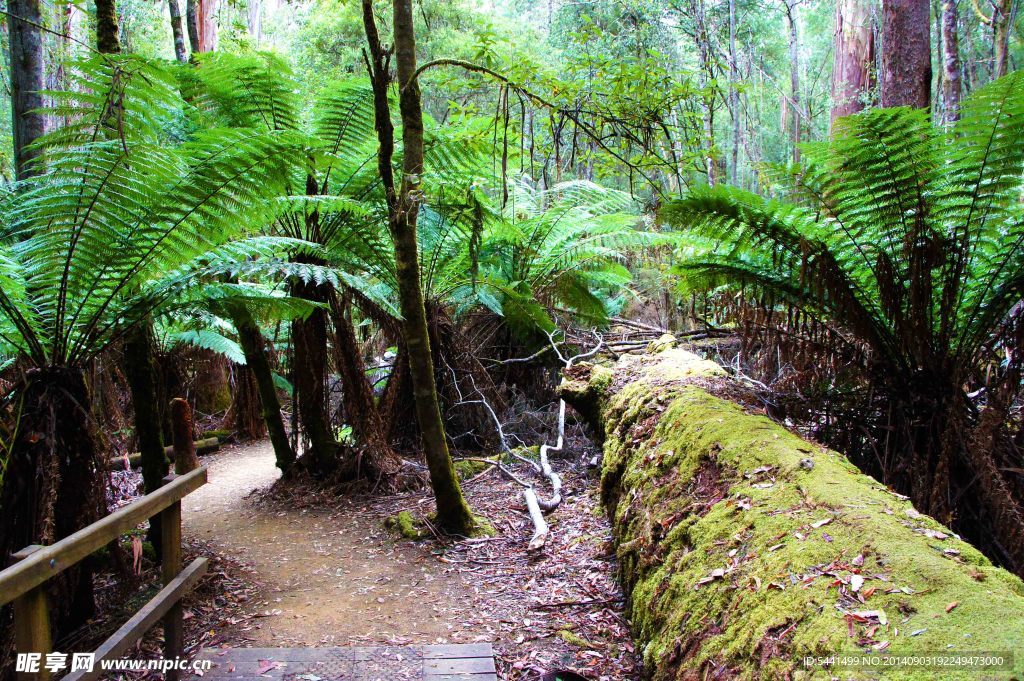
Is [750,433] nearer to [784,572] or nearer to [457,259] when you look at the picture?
[784,572]

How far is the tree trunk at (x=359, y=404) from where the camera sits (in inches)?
197

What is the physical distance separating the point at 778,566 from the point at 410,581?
2.39 m

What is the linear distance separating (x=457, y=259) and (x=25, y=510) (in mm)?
4128

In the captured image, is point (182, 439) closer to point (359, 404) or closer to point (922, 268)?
point (359, 404)

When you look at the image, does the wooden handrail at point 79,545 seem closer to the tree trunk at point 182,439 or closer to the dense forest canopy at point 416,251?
the dense forest canopy at point 416,251

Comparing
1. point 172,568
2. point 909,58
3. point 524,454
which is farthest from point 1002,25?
point 172,568

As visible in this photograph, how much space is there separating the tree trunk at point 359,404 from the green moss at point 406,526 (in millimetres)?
684

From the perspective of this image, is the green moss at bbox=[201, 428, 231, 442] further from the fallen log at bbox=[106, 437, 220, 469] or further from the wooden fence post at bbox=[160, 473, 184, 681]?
the wooden fence post at bbox=[160, 473, 184, 681]

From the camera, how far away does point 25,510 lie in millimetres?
2721

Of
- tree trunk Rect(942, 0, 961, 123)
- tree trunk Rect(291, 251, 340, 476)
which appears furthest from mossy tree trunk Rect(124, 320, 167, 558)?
tree trunk Rect(942, 0, 961, 123)

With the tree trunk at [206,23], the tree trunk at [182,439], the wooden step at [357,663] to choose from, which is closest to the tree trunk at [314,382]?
the tree trunk at [182,439]

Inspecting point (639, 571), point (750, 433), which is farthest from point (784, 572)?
point (639, 571)

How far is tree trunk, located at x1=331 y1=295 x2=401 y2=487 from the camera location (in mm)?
4996

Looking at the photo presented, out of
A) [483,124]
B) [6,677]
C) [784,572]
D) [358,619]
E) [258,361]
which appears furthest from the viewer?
[258,361]
